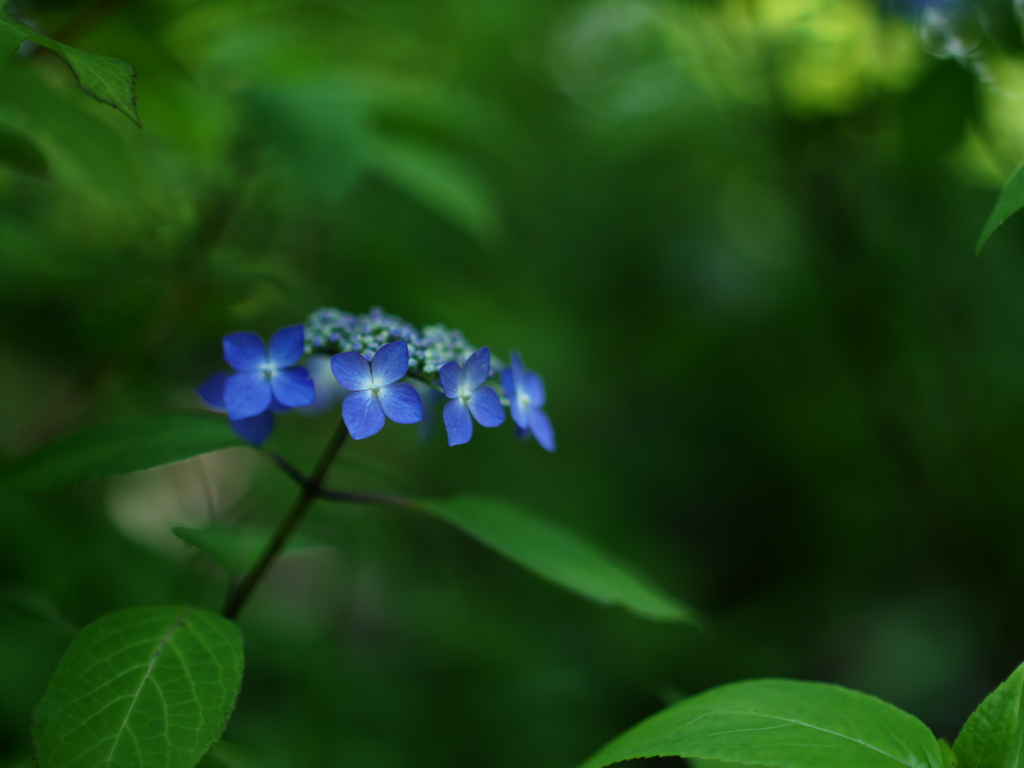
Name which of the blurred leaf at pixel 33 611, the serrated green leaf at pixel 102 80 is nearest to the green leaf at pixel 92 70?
the serrated green leaf at pixel 102 80

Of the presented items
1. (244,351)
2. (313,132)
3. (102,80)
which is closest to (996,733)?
(244,351)

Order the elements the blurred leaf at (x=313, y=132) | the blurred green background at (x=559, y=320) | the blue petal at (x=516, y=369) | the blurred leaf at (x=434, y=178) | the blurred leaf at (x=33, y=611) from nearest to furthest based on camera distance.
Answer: the blurred leaf at (x=33, y=611)
the blue petal at (x=516, y=369)
the blurred leaf at (x=313, y=132)
the blurred green background at (x=559, y=320)
the blurred leaf at (x=434, y=178)

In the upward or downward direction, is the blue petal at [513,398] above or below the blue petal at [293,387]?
above

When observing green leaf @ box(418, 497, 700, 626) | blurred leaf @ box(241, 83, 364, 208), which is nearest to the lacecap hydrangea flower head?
green leaf @ box(418, 497, 700, 626)

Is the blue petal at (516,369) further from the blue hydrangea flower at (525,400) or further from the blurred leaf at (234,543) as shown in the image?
the blurred leaf at (234,543)

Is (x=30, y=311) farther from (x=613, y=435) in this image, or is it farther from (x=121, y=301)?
(x=613, y=435)

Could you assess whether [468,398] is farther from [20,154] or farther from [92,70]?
[20,154]

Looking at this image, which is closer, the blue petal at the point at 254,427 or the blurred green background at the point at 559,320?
the blue petal at the point at 254,427

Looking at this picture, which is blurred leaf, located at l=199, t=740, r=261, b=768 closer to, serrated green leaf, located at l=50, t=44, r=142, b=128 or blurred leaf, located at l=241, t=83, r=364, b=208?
serrated green leaf, located at l=50, t=44, r=142, b=128
